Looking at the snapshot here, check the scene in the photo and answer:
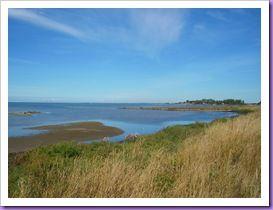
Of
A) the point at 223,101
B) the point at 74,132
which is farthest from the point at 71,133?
the point at 223,101

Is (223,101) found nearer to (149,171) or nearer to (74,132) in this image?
(149,171)

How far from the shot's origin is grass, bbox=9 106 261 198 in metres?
2.97

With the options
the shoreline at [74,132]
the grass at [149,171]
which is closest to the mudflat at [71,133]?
the shoreline at [74,132]

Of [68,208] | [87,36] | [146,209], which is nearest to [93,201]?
[68,208]

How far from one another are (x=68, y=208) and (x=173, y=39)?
5.97ft

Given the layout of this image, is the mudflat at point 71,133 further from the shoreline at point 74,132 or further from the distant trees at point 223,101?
the distant trees at point 223,101

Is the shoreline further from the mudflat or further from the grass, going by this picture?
the grass

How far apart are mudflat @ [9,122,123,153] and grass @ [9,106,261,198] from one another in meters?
0.47

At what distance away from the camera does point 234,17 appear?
3.17 meters

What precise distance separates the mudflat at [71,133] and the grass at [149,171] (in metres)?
0.47

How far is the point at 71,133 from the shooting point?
4691 mm

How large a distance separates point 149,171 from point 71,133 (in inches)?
71.8

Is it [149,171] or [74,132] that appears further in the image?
[74,132]

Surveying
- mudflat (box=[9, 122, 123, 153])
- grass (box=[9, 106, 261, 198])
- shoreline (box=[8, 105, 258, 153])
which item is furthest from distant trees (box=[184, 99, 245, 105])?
mudflat (box=[9, 122, 123, 153])
